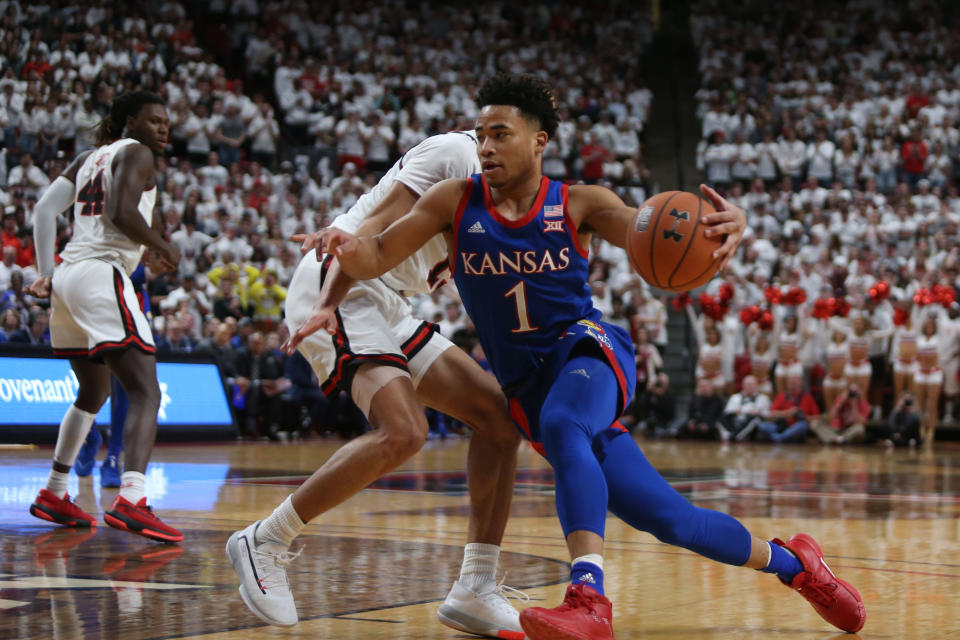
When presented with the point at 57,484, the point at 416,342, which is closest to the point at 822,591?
the point at 416,342

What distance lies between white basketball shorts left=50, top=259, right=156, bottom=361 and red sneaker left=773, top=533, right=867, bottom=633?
10.6ft

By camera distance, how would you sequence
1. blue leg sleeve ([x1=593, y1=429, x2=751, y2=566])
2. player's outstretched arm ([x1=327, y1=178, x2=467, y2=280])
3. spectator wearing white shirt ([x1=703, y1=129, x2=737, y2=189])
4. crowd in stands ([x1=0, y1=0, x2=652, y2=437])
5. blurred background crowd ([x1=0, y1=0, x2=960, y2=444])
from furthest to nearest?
spectator wearing white shirt ([x1=703, y1=129, x2=737, y2=189]), blurred background crowd ([x1=0, y1=0, x2=960, y2=444]), crowd in stands ([x1=0, y1=0, x2=652, y2=437]), player's outstretched arm ([x1=327, y1=178, x2=467, y2=280]), blue leg sleeve ([x1=593, y1=429, x2=751, y2=566])

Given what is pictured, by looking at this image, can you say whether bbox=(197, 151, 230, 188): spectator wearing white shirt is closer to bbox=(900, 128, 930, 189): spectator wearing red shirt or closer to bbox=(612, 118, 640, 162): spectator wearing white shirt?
bbox=(612, 118, 640, 162): spectator wearing white shirt

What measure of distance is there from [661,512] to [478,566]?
0.65 m

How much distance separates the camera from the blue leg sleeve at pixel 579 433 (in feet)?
10.3

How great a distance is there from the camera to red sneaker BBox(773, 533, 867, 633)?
3.38 m

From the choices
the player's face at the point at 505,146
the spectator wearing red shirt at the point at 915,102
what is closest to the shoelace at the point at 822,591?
the player's face at the point at 505,146

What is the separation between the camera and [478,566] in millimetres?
3650

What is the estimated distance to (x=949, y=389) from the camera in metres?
15.7

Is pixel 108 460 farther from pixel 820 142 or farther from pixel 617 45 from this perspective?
pixel 617 45

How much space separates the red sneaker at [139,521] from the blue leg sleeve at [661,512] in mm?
2310

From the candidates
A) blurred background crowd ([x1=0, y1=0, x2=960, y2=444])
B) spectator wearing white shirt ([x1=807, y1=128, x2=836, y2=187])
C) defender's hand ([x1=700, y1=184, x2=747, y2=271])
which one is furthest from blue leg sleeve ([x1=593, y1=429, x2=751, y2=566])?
spectator wearing white shirt ([x1=807, y1=128, x2=836, y2=187])

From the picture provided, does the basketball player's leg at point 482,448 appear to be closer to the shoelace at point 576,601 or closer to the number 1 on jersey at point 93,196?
the shoelace at point 576,601

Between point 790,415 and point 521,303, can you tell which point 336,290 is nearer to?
point 521,303
